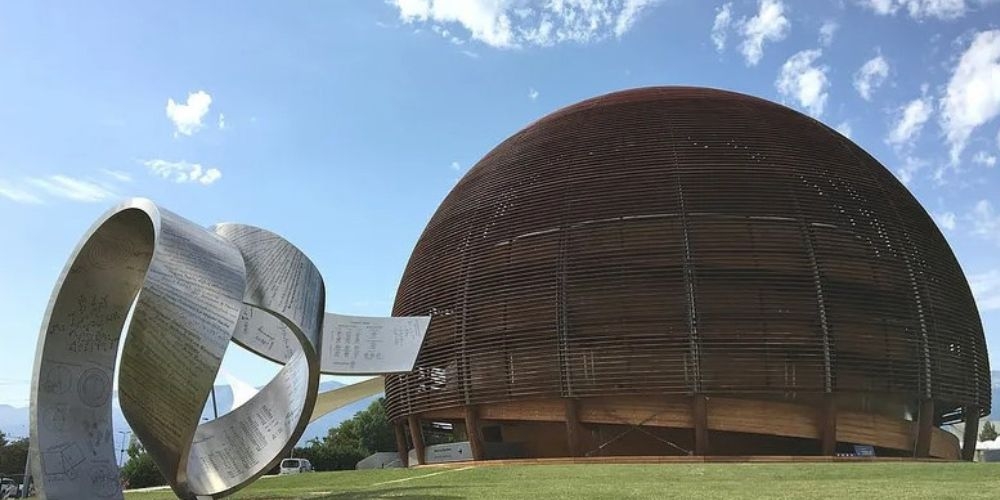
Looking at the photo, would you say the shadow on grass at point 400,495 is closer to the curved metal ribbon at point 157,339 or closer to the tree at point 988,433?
the curved metal ribbon at point 157,339

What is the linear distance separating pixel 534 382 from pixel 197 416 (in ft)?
49.4

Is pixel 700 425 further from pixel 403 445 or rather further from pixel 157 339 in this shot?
pixel 157 339

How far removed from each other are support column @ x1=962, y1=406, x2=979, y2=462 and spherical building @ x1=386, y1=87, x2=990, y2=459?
158 millimetres

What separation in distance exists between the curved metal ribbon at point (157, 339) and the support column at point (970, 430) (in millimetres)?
23258

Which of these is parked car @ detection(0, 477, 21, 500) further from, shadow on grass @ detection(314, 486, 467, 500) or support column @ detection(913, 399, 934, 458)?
support column @ detection(913, 399, 934, 458)

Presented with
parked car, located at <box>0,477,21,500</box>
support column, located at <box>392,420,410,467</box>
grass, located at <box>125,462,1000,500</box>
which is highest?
support column, located at <box>392,420,410,467</box>

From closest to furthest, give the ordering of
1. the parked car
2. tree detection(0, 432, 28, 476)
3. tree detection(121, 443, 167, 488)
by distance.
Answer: the parked car, tree detection(121, 443, 167, 488), tree detection(0, 432, 28, 476)

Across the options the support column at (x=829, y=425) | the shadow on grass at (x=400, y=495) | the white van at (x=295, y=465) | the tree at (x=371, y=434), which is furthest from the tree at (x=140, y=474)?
the support column at (x=829, y=425)

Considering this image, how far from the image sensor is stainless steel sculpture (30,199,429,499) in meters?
8.43

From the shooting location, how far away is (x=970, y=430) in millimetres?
26281

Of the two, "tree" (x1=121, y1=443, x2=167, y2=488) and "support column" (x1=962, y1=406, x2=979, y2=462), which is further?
"tree" (x1=121, y1=443, x2=167, y2=488)

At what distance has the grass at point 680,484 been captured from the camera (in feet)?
32.7

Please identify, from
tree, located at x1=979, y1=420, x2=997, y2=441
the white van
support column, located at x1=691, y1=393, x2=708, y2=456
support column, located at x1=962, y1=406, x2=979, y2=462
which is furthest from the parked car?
tree, located at x1=979, y1=420, x2=997, y2=441

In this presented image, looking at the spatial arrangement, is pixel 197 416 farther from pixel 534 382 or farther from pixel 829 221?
pixel 829 221
